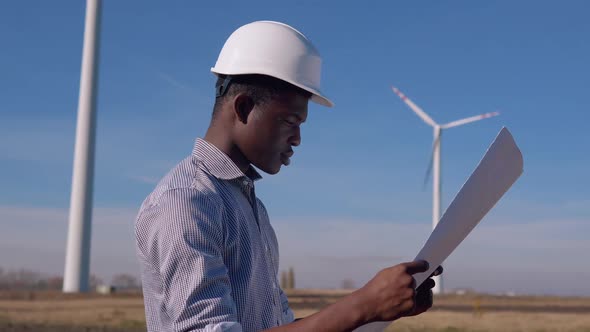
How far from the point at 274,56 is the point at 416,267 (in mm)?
1153

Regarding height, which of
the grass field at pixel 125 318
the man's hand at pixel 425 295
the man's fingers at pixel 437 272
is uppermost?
the man's fingers at pixel 437 272

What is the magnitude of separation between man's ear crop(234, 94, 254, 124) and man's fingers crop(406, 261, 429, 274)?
992 millimetres

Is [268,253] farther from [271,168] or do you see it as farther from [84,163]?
[84,163]

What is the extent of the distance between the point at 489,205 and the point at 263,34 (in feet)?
4.03

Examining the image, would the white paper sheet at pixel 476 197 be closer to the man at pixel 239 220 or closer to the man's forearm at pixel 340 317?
the man at pixel 239 220

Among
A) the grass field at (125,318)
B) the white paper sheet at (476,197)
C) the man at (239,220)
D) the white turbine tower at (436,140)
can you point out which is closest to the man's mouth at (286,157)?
the man at (239,220)

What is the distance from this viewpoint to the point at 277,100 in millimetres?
3383

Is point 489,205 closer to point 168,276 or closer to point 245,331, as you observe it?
point 245,331

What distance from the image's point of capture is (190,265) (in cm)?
283

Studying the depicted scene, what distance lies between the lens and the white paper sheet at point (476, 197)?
299cm

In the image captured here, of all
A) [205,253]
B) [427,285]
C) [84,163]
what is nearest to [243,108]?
[205,253]

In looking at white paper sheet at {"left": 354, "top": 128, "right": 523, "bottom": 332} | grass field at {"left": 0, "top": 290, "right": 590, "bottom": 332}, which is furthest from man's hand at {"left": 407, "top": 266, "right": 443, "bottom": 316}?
grass field at {"left": 0, "top": 290, "right": 590, "bottom": 332}

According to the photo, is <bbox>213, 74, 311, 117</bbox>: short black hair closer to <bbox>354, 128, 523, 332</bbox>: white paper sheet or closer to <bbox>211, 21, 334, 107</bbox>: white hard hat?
<bbox>211, 21, 334, 107</bbox>: white hard hat

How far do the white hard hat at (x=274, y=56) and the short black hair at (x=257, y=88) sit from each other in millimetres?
38
